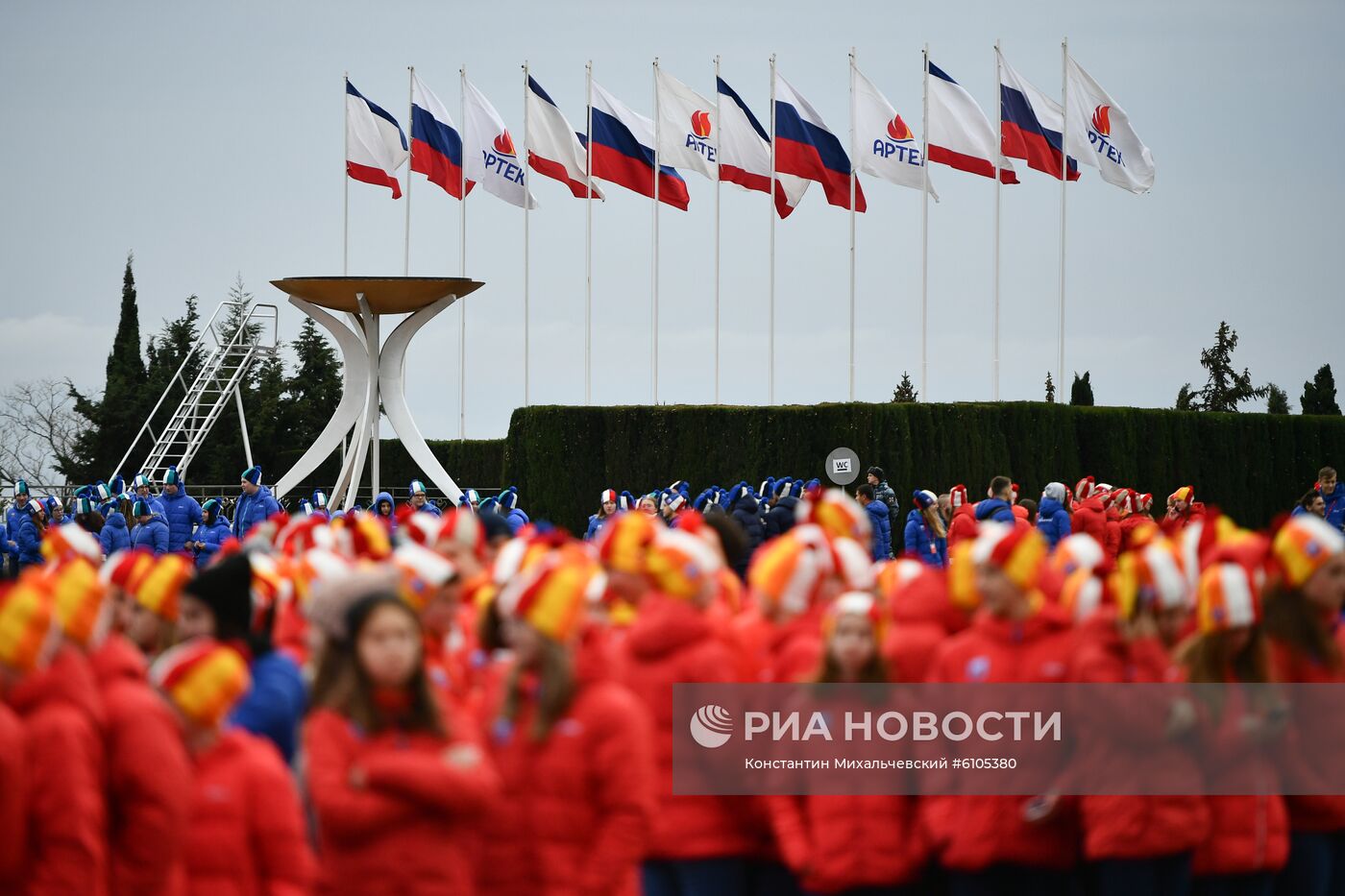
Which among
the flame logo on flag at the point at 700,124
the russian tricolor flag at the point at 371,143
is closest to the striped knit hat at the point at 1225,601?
the flame logo on flag at the point at 700,124

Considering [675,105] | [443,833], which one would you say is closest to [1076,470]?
[675,105]

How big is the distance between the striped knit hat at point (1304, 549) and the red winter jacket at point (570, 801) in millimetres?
2812

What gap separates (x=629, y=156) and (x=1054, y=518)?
19637mm

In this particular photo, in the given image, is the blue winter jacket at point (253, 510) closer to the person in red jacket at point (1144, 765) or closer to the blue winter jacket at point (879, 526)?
the blue winter jacket at point (879, 526)

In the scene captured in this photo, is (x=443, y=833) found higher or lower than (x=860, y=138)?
lower

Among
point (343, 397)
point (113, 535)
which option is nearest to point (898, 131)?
point (343, 397)

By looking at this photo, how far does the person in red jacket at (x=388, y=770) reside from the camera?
169 inches

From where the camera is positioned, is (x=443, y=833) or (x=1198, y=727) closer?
(x=443, y=833)

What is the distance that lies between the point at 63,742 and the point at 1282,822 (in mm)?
4359

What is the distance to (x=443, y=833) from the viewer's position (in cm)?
437

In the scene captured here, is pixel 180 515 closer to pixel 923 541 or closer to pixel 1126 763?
pixel 923 541

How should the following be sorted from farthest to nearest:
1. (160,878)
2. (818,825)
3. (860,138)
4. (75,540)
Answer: (860,138)
(75,540)
(818,825)
(160,878)

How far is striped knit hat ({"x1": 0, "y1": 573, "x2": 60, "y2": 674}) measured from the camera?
446cm

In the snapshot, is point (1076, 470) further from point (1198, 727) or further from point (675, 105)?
point (1198, 727)
